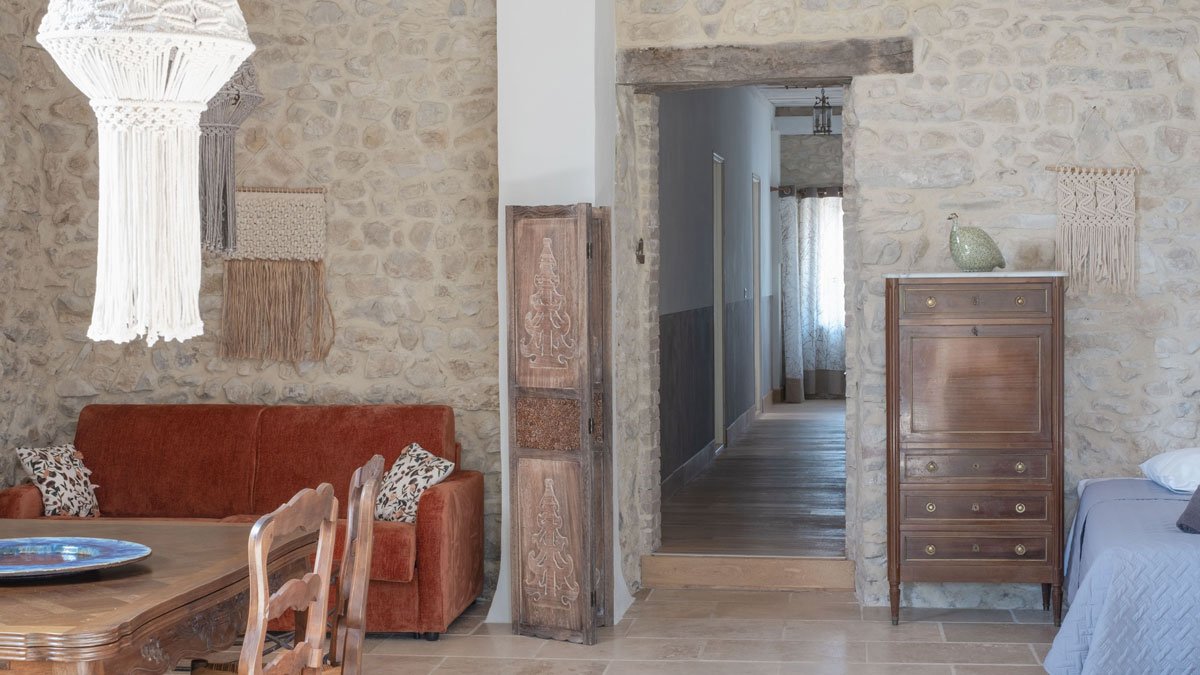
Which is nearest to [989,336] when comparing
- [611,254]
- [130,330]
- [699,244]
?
[611,254]

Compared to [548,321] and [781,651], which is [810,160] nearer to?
[548,321]

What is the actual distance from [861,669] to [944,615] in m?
0.91

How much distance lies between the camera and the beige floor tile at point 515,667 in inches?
189

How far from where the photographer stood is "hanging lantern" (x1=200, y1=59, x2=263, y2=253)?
→ 3.46 m

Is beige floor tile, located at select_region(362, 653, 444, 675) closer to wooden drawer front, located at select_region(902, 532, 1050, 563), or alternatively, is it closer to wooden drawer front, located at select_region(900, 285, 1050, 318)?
wooden drawer front, located at select_region(902, 532, 1050, 563)

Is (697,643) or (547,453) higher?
(547,453)

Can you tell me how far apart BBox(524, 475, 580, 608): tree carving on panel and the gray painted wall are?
243cm

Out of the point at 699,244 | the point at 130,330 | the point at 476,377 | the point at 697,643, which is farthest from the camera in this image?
the point at 699,244

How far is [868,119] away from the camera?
5.66m

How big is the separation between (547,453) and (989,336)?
1.77 metres

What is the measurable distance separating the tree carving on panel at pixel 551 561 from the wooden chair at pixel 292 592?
2341mm

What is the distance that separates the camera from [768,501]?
7.57m

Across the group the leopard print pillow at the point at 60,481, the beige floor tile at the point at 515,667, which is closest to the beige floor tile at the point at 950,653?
the beige floor tile at the point at 515,667

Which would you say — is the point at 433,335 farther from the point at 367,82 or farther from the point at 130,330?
the point at 130,330
